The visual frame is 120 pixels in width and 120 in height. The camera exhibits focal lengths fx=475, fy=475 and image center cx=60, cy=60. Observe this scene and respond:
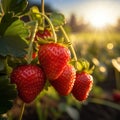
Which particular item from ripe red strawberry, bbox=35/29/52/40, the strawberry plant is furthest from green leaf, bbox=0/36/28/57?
ripe red strawberry, bbox=35/29/52/40

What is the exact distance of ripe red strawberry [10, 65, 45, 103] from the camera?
38.6 inches

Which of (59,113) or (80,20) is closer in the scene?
(59,113)

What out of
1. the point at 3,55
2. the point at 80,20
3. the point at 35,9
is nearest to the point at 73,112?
the point at 35,9

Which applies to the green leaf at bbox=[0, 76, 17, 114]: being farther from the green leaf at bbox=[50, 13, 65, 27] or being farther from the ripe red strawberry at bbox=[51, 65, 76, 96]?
the green leaf at bbox=[50, 13, 65, 27]

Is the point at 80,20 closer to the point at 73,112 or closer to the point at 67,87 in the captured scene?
the point at 73,112

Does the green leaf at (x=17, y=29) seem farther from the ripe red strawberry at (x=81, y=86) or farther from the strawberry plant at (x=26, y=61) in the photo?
the ripe red strawberry at (x=81, y=86)

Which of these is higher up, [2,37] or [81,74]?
[2,37]

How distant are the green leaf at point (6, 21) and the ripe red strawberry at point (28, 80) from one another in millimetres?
93

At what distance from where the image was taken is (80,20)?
380 inches

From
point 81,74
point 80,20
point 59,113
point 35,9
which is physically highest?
point 35,9

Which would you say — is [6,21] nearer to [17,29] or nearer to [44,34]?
[17,29]

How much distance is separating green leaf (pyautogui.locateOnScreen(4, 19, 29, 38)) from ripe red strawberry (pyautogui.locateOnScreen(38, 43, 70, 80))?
0.16 ft

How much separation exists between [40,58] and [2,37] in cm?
10

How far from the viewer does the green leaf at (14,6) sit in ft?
3.40
